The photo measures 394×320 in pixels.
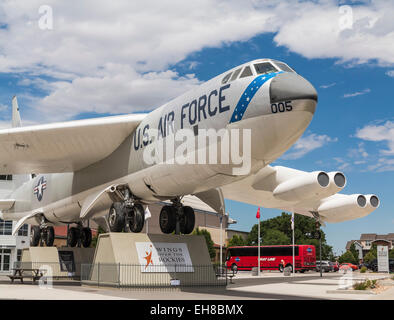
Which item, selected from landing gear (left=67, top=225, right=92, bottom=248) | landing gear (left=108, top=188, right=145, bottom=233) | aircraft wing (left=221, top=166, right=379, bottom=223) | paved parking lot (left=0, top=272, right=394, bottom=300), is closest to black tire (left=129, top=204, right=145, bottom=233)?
landing gear (left=108, top=188, right=145, bottom=233)

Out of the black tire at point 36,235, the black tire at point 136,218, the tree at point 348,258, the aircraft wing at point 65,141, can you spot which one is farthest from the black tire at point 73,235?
the tree at point 348,258

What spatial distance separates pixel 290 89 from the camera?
1185cm

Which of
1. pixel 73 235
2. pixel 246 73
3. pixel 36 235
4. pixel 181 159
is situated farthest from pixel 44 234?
pixel 246 73

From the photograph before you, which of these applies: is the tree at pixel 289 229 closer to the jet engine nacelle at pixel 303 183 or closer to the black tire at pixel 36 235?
the black tire at pixel 36 235

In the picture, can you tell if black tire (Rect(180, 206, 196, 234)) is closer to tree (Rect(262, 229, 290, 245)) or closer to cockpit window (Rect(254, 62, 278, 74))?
cockpit window (Rect(254, 62, 278, 74))

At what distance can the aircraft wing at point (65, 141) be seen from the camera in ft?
56.0

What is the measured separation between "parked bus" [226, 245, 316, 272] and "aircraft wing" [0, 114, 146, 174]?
1147 inches

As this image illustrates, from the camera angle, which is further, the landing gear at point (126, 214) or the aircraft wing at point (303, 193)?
the aircraft wing at point (303, 193)

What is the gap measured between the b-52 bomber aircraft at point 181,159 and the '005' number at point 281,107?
0.08ft

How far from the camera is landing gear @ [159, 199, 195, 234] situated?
18.5 meters

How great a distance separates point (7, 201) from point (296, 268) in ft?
95.4

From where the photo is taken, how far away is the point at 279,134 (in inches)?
482

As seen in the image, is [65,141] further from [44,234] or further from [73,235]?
[73,235]
